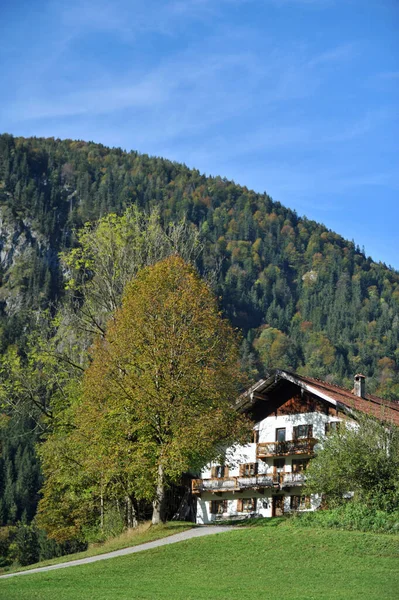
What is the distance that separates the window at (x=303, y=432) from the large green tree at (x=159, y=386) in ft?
33.1

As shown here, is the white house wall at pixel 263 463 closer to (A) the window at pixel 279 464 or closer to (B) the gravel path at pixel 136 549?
(A) the window at pixel 279 464

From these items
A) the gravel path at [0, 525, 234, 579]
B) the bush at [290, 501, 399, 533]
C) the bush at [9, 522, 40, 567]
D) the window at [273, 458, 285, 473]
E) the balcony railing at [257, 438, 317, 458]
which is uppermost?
the balcony railing at [257, 438, 317, 458]

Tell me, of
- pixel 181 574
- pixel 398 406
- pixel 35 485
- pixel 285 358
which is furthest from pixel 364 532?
pixel 285 358

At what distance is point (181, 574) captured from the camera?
28906mm

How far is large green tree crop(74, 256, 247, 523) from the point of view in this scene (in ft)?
134

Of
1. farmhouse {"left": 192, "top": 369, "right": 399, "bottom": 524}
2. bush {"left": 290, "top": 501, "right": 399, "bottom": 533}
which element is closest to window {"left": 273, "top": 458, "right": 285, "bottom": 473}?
farmhouse {"left": 192, "top": 369, "right": 399, "bottom": 524}

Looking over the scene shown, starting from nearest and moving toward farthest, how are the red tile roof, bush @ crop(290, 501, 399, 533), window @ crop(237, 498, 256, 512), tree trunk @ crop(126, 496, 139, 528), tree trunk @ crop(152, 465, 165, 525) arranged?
bush @ crop(290, 501, 399, 533), tree trunk @ crop(152, 465, 165, 525), tree trunk @ crop(126, 496, 139, 528), the red tile roof, window @ crop(237, 498, 256, 512)

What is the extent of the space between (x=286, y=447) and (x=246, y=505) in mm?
4974

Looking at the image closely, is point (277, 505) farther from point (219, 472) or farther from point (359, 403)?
point (359, 403)

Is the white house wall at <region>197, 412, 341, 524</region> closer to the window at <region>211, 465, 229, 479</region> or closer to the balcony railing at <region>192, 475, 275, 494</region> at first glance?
the window at <region>211, 465, 229, 479</region>

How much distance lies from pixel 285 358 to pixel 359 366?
16.2 metres

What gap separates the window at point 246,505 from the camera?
179 feet

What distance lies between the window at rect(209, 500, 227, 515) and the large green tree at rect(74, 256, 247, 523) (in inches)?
515

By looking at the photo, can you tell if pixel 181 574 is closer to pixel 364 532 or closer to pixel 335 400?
pixel 364 532
